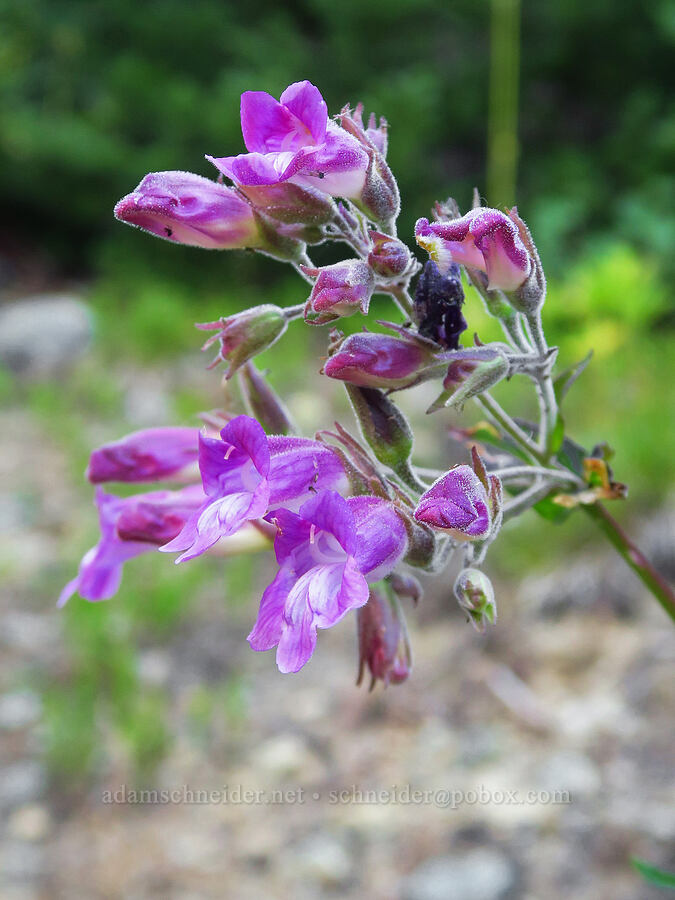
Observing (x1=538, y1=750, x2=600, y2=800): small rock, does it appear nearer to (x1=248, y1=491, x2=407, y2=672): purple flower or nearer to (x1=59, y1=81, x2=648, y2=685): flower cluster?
(x1=59, y1=81, x2=648, y2=685): flower cluster

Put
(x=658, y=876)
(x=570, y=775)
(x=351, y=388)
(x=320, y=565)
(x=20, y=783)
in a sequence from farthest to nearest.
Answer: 1. (x=20, y=783)
2. (x=570, y=775)
3. (x=658, y=876)
4. (x=351, y=388)
5. (x=320, y=565)

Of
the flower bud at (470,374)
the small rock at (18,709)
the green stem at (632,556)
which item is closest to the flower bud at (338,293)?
the flower bud at (470,374)

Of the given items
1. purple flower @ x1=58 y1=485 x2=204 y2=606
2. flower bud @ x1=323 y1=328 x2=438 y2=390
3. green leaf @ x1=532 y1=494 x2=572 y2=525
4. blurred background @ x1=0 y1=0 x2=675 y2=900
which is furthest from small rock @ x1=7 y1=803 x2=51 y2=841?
flower bud @ x1=323 y1=328 x2=438 y2=390

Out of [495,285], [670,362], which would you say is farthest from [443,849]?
[670,362]

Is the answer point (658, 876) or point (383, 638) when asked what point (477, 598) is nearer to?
point (383, 638)

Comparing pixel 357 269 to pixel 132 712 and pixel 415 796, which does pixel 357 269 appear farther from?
pixel 132 712

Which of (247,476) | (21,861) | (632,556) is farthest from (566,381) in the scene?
(21,861)

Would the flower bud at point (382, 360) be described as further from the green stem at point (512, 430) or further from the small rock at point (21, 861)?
the small rock at point (21, 861)
